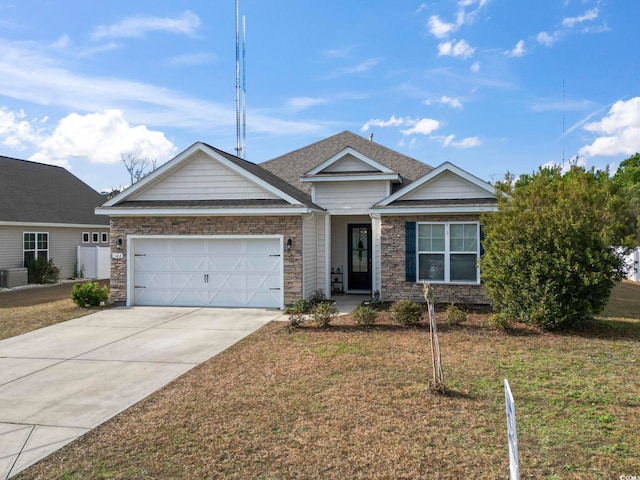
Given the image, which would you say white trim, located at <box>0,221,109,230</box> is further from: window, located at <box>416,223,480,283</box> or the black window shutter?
window, located at <box>416,223,480,283</box>

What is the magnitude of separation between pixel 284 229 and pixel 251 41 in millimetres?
10150

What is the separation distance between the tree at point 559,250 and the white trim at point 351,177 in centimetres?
456

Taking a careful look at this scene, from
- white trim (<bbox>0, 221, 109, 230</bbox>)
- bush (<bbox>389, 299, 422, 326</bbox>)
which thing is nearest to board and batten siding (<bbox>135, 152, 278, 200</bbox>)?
bush (<bbox>389, 299, 422, 326</bbox>)

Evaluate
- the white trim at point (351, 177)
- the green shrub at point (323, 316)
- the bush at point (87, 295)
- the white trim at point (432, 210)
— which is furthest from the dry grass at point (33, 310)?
the white trim at point (432, 210)

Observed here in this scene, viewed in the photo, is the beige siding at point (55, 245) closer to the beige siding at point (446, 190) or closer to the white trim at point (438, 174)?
the white trim at point (438, 174)

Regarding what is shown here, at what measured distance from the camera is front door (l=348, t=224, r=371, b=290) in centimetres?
1623

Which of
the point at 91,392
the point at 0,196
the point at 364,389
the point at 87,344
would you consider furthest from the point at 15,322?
the point at 0,196

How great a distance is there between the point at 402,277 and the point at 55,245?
17043 millimetres

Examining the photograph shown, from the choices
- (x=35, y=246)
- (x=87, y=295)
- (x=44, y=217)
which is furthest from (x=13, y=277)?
(x=87, y=295)

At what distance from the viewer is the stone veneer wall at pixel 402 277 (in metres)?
13.0

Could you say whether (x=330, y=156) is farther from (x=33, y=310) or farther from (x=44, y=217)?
(x=44, y=217)

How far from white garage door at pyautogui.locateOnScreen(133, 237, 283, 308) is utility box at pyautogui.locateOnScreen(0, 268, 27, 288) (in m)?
8.81

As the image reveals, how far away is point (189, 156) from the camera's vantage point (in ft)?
44.5

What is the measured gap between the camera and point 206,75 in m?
16.5
